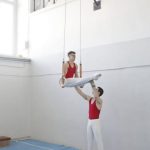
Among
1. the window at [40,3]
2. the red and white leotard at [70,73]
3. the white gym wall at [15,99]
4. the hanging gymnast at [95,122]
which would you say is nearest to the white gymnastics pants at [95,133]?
the hanging gymnast at [95,122]

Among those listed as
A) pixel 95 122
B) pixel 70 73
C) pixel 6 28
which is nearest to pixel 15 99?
pixel 6 28

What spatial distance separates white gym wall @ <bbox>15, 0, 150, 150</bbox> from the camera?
16.5ft

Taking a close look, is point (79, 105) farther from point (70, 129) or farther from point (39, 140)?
point (39, 140)

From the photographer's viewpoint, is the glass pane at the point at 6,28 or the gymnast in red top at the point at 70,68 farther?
the glass pane at the point at 6,28

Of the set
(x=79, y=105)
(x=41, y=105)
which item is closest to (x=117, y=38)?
(x=79, y=105)

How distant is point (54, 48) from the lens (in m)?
6.90

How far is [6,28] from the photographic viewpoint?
7816 millimetres

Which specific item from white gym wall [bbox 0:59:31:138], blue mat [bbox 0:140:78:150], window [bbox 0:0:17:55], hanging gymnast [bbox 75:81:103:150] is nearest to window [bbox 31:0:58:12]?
window [bbox 0:0:17:55]

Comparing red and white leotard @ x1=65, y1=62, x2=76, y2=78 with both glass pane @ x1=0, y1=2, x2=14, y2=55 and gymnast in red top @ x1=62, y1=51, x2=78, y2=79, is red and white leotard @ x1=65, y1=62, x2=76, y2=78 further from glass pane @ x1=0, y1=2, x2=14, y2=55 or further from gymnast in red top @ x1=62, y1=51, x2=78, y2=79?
glass pane @ x1=0, y1=2, x2=14, y2=55

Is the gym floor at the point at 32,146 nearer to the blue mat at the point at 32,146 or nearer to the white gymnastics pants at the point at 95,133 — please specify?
the blue mat at the point at 32,146

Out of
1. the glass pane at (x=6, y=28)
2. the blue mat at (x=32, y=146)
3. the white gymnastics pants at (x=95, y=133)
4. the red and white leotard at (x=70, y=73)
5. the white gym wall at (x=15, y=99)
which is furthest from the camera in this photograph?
the glass pane at (x=6, y=28)

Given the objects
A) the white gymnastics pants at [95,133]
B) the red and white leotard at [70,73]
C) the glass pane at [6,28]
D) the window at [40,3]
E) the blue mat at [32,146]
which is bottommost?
the blue mat at [32,146]

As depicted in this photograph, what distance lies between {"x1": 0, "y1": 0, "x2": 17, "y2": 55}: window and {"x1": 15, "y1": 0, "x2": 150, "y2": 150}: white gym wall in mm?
722

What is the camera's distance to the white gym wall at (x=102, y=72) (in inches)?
199
